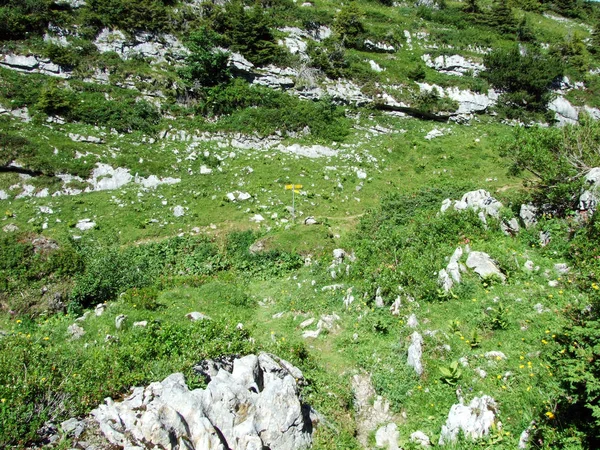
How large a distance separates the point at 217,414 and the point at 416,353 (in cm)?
503

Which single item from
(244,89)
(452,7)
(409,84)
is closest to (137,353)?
(244,89)

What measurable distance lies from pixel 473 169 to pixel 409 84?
558 inches

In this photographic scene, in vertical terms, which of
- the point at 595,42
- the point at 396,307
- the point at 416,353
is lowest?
the point at 396,307

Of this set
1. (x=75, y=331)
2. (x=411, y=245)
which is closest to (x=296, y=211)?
(x=411, y=245)

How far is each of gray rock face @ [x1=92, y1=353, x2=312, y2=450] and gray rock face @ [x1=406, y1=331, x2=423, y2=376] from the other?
9.41ft

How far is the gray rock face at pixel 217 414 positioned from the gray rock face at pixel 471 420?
112 inches

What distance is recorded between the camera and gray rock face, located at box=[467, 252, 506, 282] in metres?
11.1

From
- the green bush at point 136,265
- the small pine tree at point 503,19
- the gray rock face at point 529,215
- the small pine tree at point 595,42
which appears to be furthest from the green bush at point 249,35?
the small pine tree at point 595,42

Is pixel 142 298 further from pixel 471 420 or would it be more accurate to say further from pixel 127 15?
pixel 127 15

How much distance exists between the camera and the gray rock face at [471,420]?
676cm

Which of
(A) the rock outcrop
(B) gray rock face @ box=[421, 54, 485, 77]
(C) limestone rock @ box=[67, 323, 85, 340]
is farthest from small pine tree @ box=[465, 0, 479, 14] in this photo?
(C) limestone rock @ box=[67, 323, 85, 340]

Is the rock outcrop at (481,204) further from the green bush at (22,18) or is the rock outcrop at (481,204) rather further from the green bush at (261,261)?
the green bush at (22,18)

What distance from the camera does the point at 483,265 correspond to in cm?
1145

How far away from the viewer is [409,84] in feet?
118
